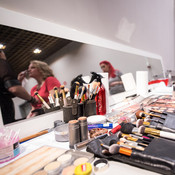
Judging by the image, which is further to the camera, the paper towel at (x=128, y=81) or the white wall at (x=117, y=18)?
the paper towel at (x=128, y=81)

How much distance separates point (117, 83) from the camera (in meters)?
1.38

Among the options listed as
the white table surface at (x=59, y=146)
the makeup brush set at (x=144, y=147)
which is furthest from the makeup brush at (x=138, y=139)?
the white table surface at (x=59, y=146)

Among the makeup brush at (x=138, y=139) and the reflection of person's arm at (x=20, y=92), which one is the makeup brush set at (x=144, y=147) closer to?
the makeup brush at (x=138, y=139)

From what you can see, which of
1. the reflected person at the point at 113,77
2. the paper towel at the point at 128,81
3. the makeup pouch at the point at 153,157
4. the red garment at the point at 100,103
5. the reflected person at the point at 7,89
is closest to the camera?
the makeup pouch at the point at 153,157

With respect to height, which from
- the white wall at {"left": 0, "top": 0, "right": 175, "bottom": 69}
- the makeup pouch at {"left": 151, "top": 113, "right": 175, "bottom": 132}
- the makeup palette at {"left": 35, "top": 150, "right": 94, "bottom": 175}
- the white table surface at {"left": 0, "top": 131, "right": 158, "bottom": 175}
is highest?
the white wall at {"left": 0, "top": 0, "right": 175, "bottom": 69}

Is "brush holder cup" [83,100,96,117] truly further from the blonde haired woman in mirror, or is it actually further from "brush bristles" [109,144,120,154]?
"brush bristles" [109,144,120,154]

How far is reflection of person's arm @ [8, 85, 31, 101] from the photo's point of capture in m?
0.64

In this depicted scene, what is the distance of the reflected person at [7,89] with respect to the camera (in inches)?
23.7

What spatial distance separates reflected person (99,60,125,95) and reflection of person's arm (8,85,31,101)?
0.71 m

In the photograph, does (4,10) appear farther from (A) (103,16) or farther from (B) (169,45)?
(B) (169,45)

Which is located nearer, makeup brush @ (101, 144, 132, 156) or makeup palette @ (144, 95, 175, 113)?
makeup brush @ (101, 144, 132, 156)

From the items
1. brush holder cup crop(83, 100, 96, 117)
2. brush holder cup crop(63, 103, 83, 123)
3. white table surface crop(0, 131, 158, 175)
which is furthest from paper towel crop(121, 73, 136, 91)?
white table surface crop(0, 131, 158, 175)

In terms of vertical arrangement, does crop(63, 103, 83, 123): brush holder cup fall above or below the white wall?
below

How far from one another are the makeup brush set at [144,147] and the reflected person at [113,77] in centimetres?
71
